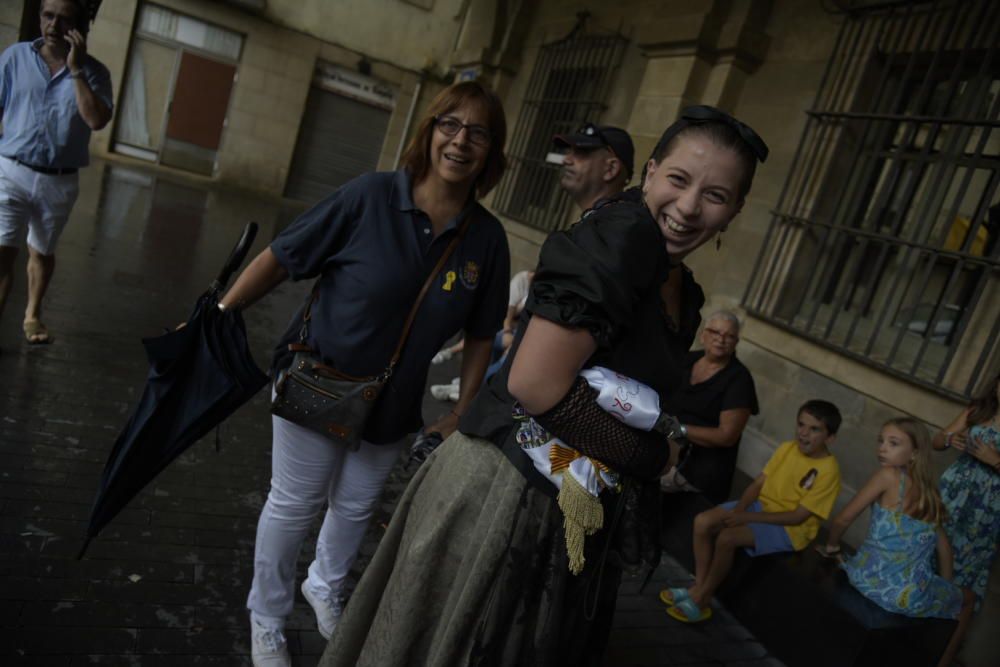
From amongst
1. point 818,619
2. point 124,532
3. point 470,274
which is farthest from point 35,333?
point 818,619

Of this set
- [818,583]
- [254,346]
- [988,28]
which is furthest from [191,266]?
[988,28]

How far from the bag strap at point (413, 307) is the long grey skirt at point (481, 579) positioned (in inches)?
22.1

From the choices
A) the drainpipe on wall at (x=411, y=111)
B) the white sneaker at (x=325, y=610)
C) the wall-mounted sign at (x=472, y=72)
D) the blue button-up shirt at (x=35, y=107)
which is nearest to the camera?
the white sneaker at (x=325, y=610)

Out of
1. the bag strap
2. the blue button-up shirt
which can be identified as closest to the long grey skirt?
the bag strap

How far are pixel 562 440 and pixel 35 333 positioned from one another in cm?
432

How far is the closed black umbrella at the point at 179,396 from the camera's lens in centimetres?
213

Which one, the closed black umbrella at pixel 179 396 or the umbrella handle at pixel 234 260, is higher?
the umbrella handle at pixel 234 260

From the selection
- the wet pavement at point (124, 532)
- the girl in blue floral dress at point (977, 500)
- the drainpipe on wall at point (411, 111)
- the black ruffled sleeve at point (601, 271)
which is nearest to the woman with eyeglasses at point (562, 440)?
the black ruffled sleeve at point (601, 271)

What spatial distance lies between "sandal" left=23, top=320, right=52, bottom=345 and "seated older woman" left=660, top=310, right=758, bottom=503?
409 centimetres

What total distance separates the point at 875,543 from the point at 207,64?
15954 millimetres

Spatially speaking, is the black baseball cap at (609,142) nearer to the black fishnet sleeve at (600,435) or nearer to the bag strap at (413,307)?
the bag strap at (413,307)

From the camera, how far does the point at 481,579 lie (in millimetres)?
1543

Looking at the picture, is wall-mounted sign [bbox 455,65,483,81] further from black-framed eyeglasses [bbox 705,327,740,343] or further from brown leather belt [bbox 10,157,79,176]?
black-framed eyeglasses [bbox 705,327,740,343]

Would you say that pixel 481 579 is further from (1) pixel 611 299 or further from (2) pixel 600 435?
(1) pixel 611 299
